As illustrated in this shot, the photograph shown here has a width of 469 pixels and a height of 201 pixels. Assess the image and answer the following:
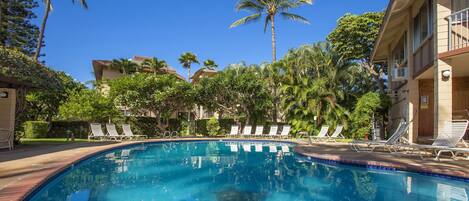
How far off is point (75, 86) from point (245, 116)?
40.9 ft

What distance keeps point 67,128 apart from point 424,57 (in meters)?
21.7

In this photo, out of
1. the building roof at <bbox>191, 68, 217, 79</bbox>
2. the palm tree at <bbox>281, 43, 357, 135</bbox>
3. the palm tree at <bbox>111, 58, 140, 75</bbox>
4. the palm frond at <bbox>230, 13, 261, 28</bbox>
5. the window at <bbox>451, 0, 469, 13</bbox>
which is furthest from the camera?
the building roof at <bbox>191, 68, 217, 79</bbox>

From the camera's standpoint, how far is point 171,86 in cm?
2294

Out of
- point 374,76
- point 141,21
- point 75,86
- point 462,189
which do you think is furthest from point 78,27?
point 462,189

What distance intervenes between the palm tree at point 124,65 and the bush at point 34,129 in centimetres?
1573

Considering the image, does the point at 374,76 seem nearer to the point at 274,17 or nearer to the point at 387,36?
the point at 274,17

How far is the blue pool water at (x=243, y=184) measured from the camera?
598cm

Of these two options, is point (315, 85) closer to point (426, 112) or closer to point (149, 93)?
point (426, 112)

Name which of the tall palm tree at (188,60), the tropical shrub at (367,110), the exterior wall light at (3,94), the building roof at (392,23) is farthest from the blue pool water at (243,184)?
the tall palm tree at (188,60)

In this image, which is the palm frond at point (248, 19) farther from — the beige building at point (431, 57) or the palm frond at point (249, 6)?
the beige building at point (431, 57)

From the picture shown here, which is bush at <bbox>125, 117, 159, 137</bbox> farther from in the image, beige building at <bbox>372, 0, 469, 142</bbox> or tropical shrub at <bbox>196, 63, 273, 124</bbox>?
beige building at <bbox>372, 0, 469, 142</bbox>

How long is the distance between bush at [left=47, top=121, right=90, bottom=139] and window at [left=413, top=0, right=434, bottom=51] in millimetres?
20201

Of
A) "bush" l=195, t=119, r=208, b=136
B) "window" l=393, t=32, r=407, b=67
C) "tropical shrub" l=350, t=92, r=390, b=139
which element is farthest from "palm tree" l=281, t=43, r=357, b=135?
"bush" l=195, t=119, r=208, b=136

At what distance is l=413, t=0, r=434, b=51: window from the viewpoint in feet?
35.5
